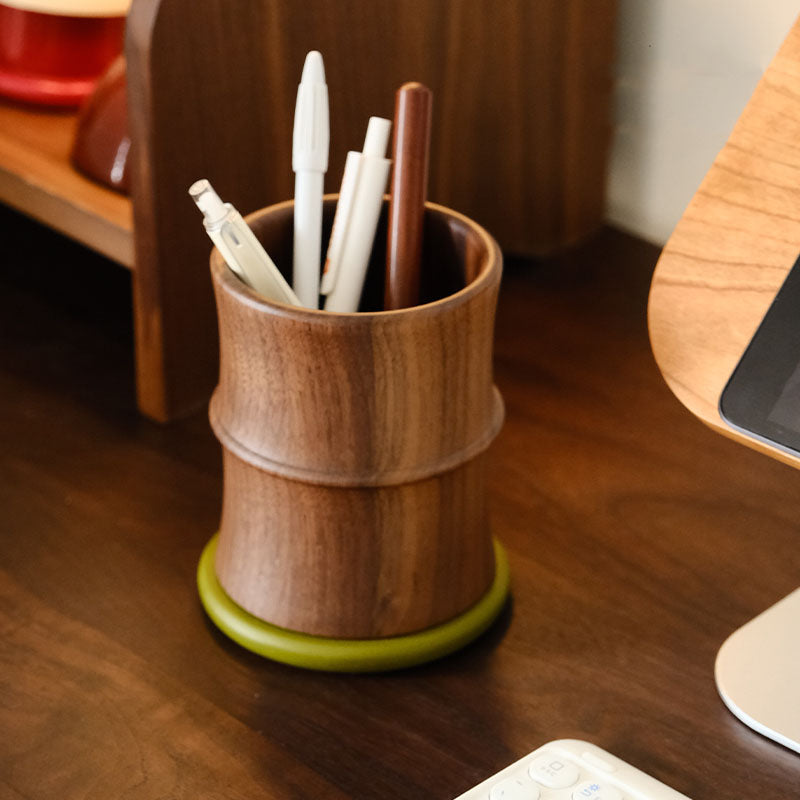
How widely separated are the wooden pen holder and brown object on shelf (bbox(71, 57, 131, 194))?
→ 0.68ft

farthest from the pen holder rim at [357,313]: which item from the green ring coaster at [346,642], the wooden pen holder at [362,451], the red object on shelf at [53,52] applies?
the red object on shelf at [53,52]

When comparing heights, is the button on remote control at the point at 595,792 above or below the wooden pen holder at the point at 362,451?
below

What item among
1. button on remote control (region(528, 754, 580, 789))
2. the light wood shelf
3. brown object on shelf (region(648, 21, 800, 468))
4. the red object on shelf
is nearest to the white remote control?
button on remote control (region(528, 754, 580, 789))

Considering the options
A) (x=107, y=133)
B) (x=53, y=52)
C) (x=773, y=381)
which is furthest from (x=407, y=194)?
(x=53, y=52)

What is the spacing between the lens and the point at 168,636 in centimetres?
46

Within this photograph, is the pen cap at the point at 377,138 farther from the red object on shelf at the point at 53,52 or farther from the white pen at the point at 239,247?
the red object on shelf at the point at 53,52

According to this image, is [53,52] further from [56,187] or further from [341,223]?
[341,223]

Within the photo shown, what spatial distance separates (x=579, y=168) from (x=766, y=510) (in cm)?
30

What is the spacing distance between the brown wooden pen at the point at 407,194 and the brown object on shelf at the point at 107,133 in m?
0.23

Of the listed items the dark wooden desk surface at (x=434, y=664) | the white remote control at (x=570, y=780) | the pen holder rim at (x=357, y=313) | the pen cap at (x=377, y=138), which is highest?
the pen cap at (x=377, y=138)

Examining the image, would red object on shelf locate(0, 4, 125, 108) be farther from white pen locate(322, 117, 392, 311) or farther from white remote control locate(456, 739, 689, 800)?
white remote control locate(456, 739, 689, 800)

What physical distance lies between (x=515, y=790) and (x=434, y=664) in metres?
0.09

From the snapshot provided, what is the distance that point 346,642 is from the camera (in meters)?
0.44

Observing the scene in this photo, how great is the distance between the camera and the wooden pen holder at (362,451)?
39 centimetres
